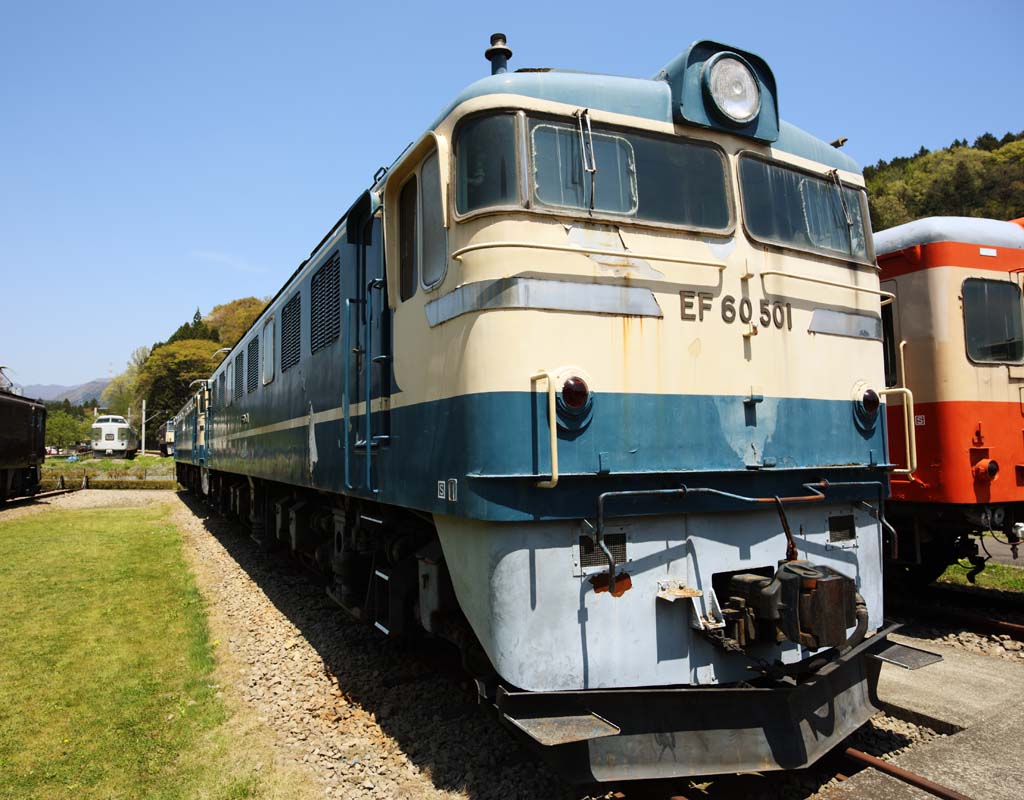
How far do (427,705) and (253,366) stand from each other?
7.62m

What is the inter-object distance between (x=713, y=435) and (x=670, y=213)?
1.29 meters

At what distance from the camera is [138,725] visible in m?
5.23

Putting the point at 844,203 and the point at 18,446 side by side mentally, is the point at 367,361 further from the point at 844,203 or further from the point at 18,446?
A: the point at 18,446

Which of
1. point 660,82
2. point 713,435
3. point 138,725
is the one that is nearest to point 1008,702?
point 713,435

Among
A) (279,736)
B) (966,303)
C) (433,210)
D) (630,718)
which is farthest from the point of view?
(966,303)

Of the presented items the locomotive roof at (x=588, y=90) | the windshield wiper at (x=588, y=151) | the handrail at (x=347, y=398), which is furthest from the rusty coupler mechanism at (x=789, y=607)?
the handrail at (x=347, y=398)

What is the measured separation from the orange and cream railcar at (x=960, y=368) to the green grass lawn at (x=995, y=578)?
1452mm

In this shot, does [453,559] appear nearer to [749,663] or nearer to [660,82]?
[749,663]

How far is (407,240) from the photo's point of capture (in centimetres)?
490

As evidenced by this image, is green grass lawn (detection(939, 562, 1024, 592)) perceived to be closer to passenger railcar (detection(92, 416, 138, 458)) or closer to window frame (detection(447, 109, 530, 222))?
window frame (detection(447, 109, 530, 222))

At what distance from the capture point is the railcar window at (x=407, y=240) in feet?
15.5

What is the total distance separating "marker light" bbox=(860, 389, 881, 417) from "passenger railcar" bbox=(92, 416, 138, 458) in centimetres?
6827

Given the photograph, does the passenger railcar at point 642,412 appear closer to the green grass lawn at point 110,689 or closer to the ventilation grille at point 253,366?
the green grass lawn at point 110,689

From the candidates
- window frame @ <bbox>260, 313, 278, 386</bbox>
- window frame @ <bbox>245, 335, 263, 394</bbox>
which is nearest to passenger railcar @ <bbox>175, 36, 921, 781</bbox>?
window frame @ <bbox>260, 313, 278, 386</bbox>
